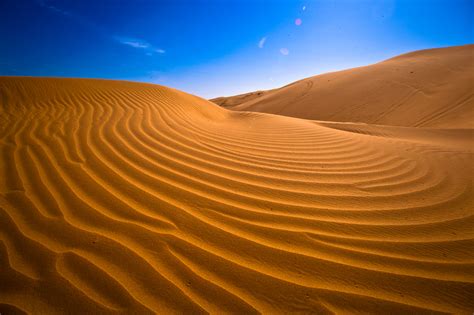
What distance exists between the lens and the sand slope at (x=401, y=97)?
9203 mm

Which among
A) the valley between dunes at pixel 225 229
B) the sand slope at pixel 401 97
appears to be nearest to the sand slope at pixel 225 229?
the valley between dunes at pixel 225 229

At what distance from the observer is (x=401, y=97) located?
1151 cm

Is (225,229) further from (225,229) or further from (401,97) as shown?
(401,97)

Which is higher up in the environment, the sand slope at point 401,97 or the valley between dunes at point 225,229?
the sand slope at point 401,97

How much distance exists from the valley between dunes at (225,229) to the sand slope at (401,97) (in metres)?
8.50

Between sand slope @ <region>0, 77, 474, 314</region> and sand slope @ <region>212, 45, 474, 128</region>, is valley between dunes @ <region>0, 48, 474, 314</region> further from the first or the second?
sand slope @ <region>212, 45, 474, 128</region>

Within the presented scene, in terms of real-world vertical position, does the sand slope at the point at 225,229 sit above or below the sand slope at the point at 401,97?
below

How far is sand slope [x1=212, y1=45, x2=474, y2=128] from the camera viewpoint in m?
9.20

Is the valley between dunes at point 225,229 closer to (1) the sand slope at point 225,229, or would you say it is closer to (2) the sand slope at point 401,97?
(1) the sand slope at point 225,229

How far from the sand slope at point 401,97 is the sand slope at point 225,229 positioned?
8505mm

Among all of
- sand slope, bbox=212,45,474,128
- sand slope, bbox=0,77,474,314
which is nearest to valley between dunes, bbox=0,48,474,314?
sand slope, bbox=0,77,474,314

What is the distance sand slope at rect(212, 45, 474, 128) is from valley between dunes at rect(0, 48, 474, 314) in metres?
8.50

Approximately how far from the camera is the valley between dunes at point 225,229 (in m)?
1.06

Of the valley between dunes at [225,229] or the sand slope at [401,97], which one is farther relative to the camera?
the sand slope at [401,97]
